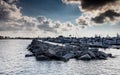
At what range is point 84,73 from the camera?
5419cm

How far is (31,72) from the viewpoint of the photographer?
54.9m

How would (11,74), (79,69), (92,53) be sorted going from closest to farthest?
1. (11,74)
2. (79,69)
3. (92,53)

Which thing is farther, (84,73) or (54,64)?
(54,64)

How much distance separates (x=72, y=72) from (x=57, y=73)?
3.10 meters

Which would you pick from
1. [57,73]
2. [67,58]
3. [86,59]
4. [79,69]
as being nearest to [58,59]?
[67,58]

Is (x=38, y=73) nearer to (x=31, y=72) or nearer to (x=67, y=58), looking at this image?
(x=31, y=72)

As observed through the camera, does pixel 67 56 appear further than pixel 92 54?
No

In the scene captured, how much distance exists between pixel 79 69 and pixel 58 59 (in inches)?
533

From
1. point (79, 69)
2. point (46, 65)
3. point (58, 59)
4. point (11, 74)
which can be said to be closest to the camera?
point (11, 74)

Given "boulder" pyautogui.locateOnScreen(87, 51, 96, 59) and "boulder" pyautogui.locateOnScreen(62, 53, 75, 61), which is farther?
"boulder" pyautogui.locateOnScreen(87, 51, 96, 59)

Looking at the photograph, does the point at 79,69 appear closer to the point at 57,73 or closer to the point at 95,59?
the point at 57,73

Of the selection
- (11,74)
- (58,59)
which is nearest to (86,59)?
(58,59)

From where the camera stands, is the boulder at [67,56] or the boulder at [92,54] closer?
the boulder at [67,56]

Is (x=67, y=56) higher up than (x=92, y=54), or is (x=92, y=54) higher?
(x=92, y=54)
